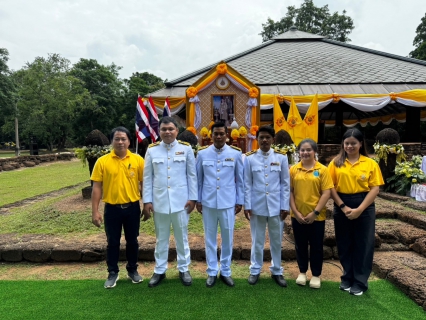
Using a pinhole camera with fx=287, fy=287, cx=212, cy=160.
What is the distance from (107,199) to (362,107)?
8.90 m

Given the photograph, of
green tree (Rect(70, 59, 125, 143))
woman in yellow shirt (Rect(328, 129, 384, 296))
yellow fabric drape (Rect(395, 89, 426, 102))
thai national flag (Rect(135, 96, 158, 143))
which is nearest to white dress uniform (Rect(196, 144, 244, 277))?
woman in yellow shirt (Rect(328, 129, 384, 296))

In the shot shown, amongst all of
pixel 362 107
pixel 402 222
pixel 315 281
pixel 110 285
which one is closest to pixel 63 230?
pixel 110 285

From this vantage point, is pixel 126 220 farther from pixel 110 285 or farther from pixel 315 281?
pixel 315 281

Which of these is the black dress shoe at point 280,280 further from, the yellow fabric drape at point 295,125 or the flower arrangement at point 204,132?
the yellow fabric drape at point 295,125

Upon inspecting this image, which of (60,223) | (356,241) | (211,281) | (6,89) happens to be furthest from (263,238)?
(6,89)

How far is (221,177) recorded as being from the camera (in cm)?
272

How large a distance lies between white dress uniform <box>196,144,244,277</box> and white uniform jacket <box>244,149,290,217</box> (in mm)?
83

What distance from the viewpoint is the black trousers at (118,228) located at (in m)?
2.66

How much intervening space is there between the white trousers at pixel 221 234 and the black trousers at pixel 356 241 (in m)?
0.97

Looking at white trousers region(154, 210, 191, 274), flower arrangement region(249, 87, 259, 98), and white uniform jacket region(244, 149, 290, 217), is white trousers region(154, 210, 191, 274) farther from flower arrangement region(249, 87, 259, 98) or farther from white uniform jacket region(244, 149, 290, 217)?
flower arrangement region(249, 87, 259, 98)

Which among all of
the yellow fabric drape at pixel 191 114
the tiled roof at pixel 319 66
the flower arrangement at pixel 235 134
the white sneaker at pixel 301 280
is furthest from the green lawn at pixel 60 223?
the tiled roof at pixel 319 66

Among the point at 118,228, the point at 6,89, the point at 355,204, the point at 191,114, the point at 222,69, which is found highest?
the point at 6,89

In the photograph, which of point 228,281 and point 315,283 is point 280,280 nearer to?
point 315,283

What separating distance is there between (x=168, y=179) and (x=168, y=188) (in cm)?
9
